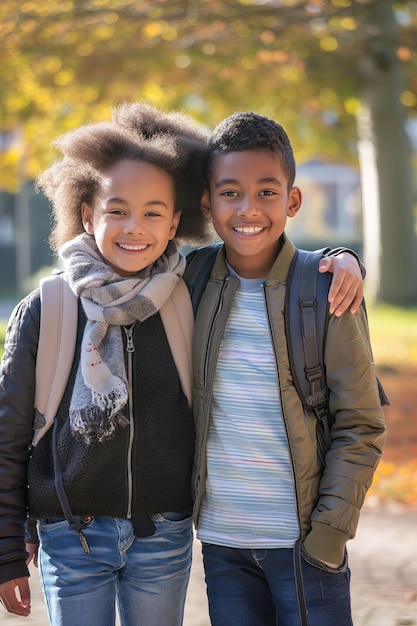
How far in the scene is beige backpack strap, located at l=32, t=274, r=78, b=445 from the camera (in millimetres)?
2914

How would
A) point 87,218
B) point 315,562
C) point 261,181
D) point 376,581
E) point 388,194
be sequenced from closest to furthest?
point 315,562, point 261,181, point 87,218, point 376,581, point 388,194

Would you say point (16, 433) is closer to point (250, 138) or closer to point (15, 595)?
point (15, 595)

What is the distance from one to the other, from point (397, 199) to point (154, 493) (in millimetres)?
14319

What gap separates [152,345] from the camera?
302 centimetres

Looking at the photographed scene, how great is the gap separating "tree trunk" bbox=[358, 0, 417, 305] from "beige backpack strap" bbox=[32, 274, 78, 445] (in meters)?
13.4

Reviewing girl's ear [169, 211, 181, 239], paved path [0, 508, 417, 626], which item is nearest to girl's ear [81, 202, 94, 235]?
girl's ear [169, 211, 181, 239]

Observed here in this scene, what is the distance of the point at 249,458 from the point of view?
299 centimetres

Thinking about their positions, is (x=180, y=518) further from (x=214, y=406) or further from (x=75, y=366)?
(x=75, y=366)

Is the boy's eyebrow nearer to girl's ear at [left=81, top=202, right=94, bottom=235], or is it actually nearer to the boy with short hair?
the boy with short hair

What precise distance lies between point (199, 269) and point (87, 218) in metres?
0.41

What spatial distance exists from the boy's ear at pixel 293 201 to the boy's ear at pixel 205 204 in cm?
27

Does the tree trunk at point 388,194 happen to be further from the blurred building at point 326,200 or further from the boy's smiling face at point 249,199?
the blurred building at point 326,200

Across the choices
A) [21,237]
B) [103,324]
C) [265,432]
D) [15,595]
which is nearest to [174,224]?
[103,324]

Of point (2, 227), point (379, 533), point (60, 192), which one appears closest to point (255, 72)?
point (379, 533)
